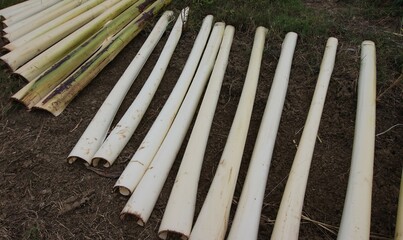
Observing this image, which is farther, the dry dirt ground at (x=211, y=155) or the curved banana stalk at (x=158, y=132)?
the curved banana stalk at (x=158, y=132)

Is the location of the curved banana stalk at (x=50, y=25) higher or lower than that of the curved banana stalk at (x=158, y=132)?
higher

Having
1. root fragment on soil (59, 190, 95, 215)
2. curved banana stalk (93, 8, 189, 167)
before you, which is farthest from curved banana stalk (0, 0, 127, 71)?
root fragment on soil (59, 190, 95, 215)

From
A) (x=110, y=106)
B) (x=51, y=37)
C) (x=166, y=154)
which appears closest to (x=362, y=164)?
(x=166, y=154)

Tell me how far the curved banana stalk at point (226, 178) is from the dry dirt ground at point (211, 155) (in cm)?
14

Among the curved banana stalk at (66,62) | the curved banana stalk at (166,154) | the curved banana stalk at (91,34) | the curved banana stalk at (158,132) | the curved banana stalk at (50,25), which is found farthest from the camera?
the curved banana stalk at (50,25)

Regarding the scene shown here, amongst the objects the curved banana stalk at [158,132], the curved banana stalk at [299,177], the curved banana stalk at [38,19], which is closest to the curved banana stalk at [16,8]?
the curved banana stalk at [38,19]

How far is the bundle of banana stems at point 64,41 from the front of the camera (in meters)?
2.74

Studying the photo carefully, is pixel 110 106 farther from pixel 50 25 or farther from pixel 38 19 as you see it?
pixel 38 19

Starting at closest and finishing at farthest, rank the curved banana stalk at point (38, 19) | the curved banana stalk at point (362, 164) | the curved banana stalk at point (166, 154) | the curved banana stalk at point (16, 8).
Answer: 1. the curved banana stalk at point (362, 164)
2. the curved banana stalk at point (166, 154)
3. the curved banana stalk at point (38, 19)
4. the curved banana stalk at point (16, 8)

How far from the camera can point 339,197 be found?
7.27 ft

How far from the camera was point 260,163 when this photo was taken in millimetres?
2205

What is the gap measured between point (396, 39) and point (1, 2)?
12.3 feet

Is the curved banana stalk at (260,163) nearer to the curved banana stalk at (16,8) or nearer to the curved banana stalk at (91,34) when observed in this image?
the curved banana stalk at (91,34)

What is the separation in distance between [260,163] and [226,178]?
23 centimetres
